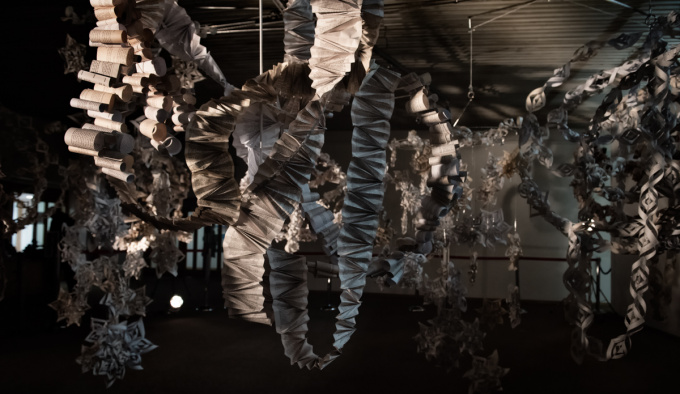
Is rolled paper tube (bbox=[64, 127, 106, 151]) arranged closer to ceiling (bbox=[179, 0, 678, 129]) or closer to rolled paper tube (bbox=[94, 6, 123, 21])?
rolled paper tube (bbox=[94, 6, 123, 21])

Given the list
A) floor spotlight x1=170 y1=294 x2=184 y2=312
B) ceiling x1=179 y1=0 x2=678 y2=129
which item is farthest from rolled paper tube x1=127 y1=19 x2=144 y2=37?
floor spotlight x1=170 y1=294 x2=184 y2=312

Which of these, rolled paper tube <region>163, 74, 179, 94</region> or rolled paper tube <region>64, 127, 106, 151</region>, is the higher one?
rolled paper tube <region>163, 74, 179, 94</region>

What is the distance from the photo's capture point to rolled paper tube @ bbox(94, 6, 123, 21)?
0.94 m

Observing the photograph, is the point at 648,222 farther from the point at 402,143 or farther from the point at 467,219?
the point at 402,143

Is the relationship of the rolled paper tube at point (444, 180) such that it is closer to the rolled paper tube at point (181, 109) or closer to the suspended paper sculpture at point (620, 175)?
the rolled paper tube at point (181, 109)

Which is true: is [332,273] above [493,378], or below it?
above

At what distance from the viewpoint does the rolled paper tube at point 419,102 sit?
1.12 meters

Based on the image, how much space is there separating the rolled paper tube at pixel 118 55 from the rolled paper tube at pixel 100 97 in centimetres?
6

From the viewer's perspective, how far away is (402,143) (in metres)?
4.86

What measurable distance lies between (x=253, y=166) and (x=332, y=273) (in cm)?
29

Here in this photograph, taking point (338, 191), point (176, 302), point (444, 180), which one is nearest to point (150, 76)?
point (444, 180)

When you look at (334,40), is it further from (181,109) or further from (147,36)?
(181,109)

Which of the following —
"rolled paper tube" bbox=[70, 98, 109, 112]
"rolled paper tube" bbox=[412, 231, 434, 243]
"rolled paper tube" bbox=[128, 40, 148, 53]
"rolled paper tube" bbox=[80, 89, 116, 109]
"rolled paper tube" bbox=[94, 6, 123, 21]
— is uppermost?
"rolled paper tube" bbox=[94, 6, 123, 21]

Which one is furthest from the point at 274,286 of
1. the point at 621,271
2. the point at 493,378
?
the point at 621,271
